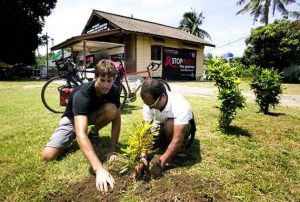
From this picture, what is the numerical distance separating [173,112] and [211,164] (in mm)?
899

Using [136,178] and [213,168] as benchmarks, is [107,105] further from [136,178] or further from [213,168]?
[213,168]

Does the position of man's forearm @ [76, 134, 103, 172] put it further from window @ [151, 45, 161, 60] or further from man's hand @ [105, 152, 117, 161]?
window @ [151, 45, 161, 60]

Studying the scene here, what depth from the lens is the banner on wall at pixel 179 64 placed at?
860 inches

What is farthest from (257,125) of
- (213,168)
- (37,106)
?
(37,106)

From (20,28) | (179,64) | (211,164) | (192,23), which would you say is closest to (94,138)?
(211,164)

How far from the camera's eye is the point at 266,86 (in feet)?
20.8

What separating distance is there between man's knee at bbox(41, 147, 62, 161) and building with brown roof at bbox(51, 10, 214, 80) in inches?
582

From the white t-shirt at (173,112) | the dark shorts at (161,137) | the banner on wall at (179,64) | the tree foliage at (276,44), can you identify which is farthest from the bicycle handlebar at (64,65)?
the tree foliage at (276,44)

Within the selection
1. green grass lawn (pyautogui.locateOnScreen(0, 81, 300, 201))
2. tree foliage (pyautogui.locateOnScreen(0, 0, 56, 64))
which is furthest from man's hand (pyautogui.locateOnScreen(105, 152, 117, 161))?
tree foliage (pyautogui.locateOnScreen(0, 0, 56, 64))

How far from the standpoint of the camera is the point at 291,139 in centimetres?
484

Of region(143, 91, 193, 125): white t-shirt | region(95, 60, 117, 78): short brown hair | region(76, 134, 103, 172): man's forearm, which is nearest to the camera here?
region(76, 134, 103, 172): man's forearm

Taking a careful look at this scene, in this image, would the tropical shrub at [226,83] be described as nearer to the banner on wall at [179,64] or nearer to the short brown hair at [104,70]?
the short brown hair at [104,70]

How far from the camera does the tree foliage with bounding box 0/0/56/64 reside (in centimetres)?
2395

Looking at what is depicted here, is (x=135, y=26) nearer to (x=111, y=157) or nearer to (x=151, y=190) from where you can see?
(x=111, y=157)
